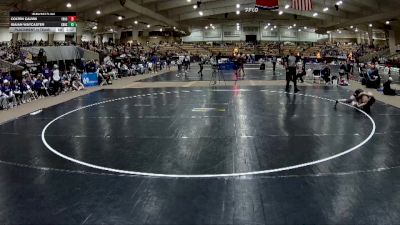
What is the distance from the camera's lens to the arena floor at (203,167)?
5996mm

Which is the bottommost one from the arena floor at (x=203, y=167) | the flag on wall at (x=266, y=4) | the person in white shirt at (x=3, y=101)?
the arena floor at (x=203, y=167)

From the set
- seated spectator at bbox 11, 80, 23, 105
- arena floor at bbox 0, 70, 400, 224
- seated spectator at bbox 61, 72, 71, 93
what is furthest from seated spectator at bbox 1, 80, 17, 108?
seated spectator at bbox 61, 72, 71, 93

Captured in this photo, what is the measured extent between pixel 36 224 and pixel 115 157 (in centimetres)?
358

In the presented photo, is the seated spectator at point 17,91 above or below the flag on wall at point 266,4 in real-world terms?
below

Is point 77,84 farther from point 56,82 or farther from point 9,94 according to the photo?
point 9,94

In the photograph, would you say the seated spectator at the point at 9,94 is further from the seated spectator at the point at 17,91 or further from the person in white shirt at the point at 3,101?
the seated spectator at the point at 17,91

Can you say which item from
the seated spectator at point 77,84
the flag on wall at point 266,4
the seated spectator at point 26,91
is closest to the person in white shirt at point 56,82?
the seated spectator at point 77,84

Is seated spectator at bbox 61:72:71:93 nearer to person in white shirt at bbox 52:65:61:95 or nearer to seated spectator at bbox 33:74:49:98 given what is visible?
person in white shirt at bbox 52:65:61:95

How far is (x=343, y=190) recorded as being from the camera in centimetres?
682

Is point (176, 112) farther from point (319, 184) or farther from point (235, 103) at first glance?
point (319, 184)

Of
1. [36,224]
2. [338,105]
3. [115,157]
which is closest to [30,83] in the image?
[115,157]

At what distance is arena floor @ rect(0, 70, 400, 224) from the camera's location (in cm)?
600
